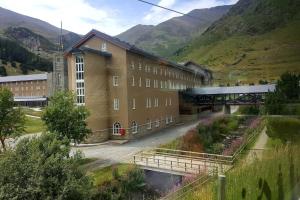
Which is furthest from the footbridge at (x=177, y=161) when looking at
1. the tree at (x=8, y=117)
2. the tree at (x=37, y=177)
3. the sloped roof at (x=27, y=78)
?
the sloped roof at (x=27, y=78)

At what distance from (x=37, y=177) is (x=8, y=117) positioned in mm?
9140

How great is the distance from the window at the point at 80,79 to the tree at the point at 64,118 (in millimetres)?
4572

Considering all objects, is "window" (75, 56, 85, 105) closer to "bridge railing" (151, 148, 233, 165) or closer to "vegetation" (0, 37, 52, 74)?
"bridge railing" (151, 148, 233, 165)

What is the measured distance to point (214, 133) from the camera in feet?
50.1

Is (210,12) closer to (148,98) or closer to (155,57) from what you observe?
(155,57)

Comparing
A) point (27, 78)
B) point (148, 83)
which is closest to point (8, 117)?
point (148, 83)

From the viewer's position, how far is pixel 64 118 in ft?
43.7

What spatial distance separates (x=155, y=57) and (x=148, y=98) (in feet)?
9.57

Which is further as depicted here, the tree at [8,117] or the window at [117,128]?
the window at [117,128]

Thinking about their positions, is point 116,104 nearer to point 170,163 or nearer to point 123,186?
point 170,163

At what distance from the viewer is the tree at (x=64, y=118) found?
13.3 meters

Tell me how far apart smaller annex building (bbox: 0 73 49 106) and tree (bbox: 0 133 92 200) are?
3664cm

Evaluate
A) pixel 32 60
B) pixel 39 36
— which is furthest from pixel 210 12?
pixel 39 36

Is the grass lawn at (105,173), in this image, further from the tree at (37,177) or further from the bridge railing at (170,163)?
the tree at (37,177)
